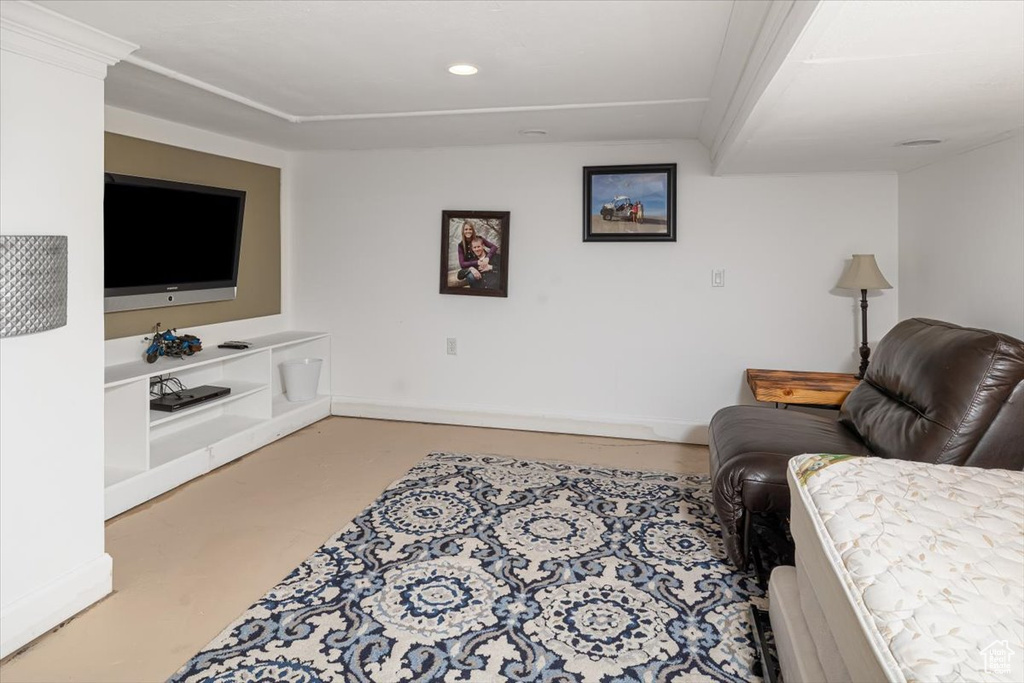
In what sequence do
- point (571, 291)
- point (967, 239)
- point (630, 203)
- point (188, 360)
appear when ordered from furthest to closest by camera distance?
1. point (571, 291)
2. point (630, 203)
3. point (188, 360)
4. point (967, 239)

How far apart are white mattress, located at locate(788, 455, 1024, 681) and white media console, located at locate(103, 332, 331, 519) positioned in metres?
3.15

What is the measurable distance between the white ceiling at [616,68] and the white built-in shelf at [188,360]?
1.40 metres

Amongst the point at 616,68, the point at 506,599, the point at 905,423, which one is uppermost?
the point at 616,68

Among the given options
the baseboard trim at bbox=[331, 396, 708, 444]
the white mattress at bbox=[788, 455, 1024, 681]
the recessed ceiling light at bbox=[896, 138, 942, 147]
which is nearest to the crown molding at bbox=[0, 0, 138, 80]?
the white mattress at bbox=[788, 455, 1024, 681]

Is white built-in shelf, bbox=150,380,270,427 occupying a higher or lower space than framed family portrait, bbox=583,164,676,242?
lower

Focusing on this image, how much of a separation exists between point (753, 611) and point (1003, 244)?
76.2 inches

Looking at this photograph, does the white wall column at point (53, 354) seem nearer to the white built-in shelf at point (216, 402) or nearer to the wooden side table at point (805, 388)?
the white built-in shelf at point (216, 402)

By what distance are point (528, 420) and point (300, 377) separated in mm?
1718

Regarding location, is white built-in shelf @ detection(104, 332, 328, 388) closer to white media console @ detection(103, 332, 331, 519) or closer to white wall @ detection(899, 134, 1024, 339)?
white media console @ detection(103, 332, 331, 519)

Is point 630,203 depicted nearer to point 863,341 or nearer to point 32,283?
point 863,341

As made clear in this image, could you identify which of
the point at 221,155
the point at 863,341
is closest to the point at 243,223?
the point at 221,155

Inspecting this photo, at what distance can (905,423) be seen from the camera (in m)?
2.46

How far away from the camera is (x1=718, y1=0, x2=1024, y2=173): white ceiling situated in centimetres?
154

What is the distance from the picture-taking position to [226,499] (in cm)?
345
